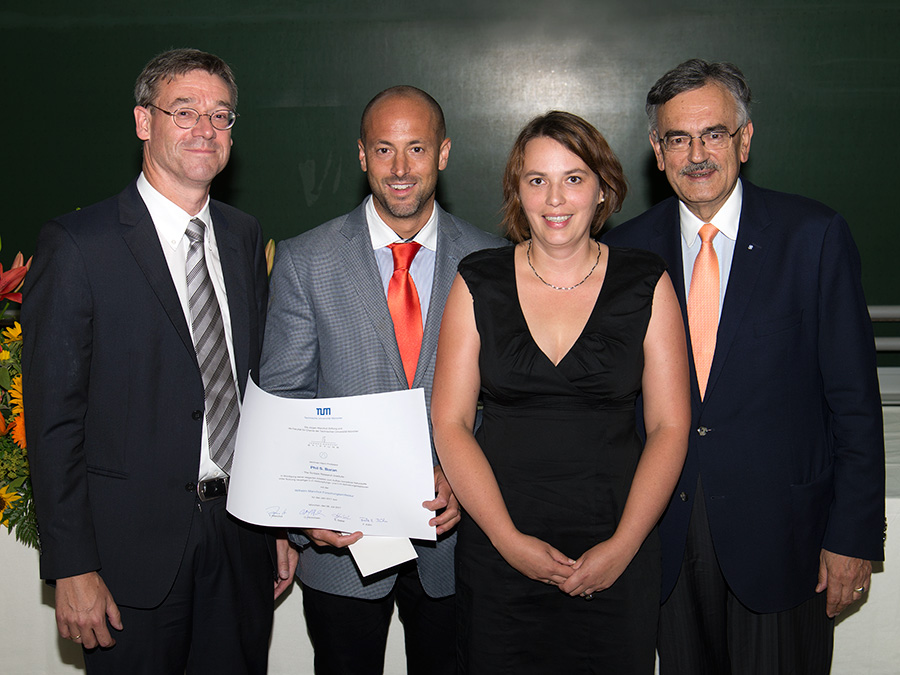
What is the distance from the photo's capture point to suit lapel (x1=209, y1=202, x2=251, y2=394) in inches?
77.3

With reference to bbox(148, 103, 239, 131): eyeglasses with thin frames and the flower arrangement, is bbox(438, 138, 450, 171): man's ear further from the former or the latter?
the flower arrangement

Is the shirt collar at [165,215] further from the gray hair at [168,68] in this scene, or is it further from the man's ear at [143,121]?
the gray hair at [168,68]

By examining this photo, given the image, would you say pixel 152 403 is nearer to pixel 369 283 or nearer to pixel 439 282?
pixel 369 283

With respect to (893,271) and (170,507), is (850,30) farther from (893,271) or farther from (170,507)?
(170,507)

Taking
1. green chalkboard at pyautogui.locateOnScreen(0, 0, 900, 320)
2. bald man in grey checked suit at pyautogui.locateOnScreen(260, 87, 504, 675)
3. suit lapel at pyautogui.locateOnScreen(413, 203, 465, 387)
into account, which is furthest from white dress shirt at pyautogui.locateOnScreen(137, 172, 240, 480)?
green chalkboard at pyautogui.locateOnScreen(0, 0, 900, 320)

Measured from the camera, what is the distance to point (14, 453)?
230cm

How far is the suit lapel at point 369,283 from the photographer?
199 centimetres

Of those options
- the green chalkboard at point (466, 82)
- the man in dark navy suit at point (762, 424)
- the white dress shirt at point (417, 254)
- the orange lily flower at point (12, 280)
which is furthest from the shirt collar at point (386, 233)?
the green chalkboard at point (466, 82)

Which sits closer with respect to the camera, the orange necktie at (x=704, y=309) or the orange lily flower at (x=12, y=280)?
the orange necktie at (x=704, y=309)

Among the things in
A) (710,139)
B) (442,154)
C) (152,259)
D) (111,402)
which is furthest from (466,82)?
(111,402)

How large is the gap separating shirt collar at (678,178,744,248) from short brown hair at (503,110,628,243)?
0.76 feet

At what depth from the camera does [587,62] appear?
3.75 meters

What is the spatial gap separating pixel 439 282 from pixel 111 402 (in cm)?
86

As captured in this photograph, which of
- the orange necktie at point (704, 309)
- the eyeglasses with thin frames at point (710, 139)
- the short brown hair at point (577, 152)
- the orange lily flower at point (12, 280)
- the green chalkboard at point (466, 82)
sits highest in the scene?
the green chalkboard at point (466, 82)
